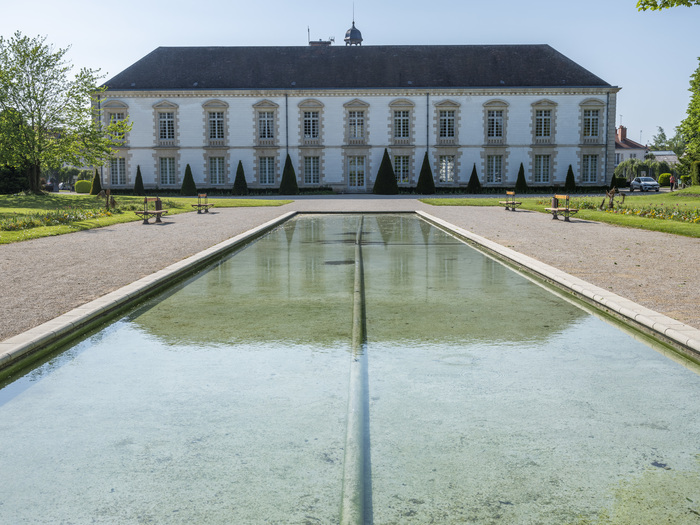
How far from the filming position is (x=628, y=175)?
81.1 meters

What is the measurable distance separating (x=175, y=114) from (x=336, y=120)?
37.2 feet

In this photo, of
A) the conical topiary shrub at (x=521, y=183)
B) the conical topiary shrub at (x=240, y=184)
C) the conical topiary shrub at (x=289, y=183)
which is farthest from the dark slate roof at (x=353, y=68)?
the conical topiary shrub at (x=289, y=183)

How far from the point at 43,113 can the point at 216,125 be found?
15200 mm

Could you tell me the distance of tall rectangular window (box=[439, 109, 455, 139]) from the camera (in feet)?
159

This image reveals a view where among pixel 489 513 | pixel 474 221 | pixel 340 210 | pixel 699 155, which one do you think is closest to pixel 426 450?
pixel 489 513

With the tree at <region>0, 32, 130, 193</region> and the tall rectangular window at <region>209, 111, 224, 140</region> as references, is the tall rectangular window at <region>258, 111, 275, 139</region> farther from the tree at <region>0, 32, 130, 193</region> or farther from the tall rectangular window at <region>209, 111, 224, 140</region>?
the tree at <region>0, 32, 130, 193</region>

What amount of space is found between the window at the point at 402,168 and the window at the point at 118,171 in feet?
63.7

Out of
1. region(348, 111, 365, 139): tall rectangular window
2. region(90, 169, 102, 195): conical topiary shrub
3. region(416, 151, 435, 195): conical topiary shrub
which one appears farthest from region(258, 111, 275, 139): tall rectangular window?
region(90, 169, 102, 195): conical topiary shrub

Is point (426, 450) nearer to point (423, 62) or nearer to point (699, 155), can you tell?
point (699, 155)

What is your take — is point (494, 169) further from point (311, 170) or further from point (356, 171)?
point (311, 170)

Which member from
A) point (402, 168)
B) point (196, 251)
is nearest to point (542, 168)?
point (402, 168)

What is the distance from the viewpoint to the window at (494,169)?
4888 centimetres

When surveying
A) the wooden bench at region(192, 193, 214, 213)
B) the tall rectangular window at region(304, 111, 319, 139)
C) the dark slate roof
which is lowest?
the wooden bench at region(192, 193, 214, 213)

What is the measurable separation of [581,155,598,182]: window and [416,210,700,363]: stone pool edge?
4094 centimetres
